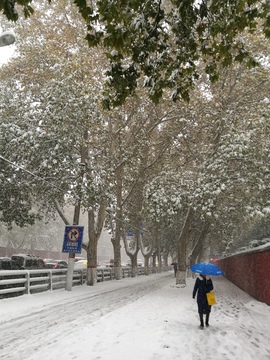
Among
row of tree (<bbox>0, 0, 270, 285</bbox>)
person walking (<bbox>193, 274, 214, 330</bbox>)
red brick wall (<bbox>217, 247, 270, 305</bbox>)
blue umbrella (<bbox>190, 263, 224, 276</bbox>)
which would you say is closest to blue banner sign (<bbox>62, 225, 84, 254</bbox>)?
row of tree (<bbox>0, 0, 270, 285</bbox>)

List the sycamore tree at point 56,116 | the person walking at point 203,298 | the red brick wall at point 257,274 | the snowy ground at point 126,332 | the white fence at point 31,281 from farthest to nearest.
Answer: the sycamore tree at point 56,116, the red brick wall at point 257,274, the white fence at point 31,281, the person walking at point 203,298, the snowy ground at point 126,332

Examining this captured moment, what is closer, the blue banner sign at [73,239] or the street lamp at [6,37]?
the street lamp at [6,37]

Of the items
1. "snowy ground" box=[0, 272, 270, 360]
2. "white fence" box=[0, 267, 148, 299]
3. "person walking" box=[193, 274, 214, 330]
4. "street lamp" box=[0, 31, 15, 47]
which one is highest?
"street lamp" box=[0, 31, 15, 47]

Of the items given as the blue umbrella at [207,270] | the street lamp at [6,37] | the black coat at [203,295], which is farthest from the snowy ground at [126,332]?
the street lamp at [6,37]

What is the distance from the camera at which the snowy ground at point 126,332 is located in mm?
6234

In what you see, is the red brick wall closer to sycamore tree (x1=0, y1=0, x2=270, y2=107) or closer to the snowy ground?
the snowy ground

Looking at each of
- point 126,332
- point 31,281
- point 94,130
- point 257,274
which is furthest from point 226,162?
point 31,281

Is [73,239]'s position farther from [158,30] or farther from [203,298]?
[158,30]

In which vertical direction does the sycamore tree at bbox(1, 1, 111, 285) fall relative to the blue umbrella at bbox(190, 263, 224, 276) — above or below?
above

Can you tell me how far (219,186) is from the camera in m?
15.2

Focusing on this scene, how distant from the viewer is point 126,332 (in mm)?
7832

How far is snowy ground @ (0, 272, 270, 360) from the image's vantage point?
623 centimetres

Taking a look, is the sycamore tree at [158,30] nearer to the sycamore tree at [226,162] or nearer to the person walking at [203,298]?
the person walking at [203,298]

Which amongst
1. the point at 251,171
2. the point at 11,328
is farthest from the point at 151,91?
the point at 251,171
